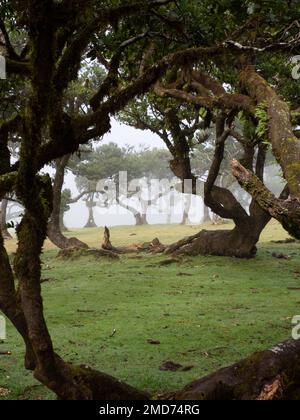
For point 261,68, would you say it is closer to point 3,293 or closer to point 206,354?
point 206,354

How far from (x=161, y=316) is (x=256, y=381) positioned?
552 centimetres

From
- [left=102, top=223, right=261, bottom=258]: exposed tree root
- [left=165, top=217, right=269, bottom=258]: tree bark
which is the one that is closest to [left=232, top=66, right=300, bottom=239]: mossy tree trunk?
[left=165, top=217, right=269, bottom=258]: tree bark

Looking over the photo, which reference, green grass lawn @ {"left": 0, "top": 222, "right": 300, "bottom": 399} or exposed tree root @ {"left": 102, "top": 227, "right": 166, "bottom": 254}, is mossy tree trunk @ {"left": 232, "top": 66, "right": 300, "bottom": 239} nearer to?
green grass lawn @ {"left": 0, "top": 222, "right": 300, "bottom": 399}

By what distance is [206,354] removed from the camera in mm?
7301

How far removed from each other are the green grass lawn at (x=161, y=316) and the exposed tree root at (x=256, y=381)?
55.2 inches

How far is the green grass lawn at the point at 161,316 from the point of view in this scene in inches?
268

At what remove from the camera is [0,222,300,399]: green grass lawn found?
680 centimetres

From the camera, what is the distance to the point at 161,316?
987 centimetres

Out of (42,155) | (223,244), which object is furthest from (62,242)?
(42,155)

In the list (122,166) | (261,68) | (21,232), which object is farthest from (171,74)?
(122,166)

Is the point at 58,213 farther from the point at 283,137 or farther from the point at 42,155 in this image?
the point at 283,137

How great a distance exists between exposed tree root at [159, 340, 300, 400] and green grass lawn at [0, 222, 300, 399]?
4.60 feet

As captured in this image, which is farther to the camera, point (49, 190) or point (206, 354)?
→ point (206, 354)
